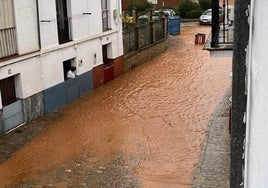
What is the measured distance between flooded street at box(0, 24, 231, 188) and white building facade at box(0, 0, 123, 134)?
869 mm

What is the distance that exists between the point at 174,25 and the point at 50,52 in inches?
762

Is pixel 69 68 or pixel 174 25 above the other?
pixel 174 25

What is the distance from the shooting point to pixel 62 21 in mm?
17781

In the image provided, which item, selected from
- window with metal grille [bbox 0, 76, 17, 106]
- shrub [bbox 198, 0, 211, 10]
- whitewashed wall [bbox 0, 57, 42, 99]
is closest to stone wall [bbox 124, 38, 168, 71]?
whitewashed wall [bbox 0, 57, 42, 99]

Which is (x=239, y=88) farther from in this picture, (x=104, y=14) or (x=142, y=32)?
(x=142, y=32)

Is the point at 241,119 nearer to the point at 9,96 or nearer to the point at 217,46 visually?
the point at 217,46

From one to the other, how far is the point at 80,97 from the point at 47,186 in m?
8.12

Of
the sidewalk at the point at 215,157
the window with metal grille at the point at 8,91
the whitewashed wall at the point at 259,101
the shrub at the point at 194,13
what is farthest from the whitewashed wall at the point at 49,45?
the shrub at the point at 194,13

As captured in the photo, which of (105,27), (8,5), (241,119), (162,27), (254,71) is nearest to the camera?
(254,71)

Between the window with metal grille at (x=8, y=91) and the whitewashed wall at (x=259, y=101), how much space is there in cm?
1390

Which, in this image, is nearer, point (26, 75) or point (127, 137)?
point (127, 137)

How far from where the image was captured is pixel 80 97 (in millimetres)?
18719

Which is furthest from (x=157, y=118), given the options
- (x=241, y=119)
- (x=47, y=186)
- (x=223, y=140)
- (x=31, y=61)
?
(x=241, y=119)

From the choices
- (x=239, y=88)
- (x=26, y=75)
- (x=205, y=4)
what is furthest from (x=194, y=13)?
(x=239, y=88)
